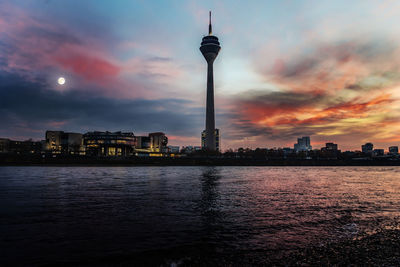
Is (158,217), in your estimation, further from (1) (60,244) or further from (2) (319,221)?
(2) (319,221)

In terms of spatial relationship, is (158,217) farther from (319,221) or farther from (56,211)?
(319,221)

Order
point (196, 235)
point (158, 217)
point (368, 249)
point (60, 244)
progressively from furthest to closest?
point (158, 217) → point (196, 235) → point (60, 244) → point (368, 249)

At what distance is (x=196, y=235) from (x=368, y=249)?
7.79m

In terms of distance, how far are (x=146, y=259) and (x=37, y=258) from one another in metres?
4.31

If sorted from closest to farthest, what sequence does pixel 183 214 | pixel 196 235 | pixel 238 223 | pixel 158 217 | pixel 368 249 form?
pixel 368 249, pixel 196 235, pixel 238 223, pixel 158 217, pixel 183 214

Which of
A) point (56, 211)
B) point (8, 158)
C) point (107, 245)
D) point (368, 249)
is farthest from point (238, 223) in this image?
point (8, 158)

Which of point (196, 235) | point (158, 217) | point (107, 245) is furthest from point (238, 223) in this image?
point (107, 245)

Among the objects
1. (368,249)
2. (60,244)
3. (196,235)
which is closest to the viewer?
(368,249)

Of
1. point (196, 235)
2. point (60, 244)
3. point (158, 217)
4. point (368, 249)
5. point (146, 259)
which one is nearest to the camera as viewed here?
point (146, 259)

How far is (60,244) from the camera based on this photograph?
11.7m

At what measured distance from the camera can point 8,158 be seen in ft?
447

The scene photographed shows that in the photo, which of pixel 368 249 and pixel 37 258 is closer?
pixel 37 258

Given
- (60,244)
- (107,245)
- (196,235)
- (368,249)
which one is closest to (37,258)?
(60,244)

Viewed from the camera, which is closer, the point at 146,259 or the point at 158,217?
the point at 146,259
